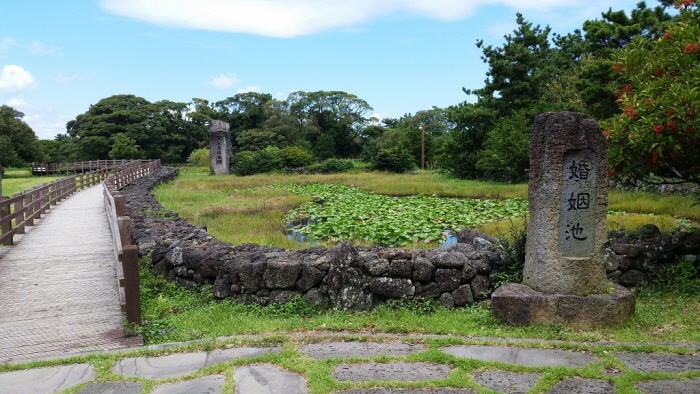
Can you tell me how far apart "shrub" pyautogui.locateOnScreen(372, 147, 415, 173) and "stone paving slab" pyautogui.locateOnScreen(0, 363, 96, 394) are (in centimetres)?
3262

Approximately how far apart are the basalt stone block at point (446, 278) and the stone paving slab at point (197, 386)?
9.13 feet

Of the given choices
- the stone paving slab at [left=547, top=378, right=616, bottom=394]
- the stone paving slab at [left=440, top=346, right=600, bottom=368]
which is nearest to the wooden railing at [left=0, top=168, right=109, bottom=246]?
the stone paving slab at [left=440, top=346, right=600, bottom=368]

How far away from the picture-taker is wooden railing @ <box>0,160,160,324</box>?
16.1 ft

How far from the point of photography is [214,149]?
35438 millimetres

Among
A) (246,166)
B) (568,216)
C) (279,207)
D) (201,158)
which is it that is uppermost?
(201,158)

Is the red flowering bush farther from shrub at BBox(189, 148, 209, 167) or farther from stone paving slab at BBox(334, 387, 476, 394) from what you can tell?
shrub at BBox(189, 148, 209, 167)

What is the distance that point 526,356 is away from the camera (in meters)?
4.01

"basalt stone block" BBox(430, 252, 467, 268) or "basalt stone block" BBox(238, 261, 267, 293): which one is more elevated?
"basalt stone block" BBox(430, 252, 467, 268)

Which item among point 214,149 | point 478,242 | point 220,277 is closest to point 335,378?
point 220,277

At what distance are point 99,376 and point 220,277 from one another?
232 cm

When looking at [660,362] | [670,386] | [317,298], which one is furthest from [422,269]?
[670,386]

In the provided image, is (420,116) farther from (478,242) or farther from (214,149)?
(478,242)

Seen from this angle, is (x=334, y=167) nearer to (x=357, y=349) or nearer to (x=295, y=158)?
(x=295, y=158)

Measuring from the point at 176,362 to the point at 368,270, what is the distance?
230 cm
